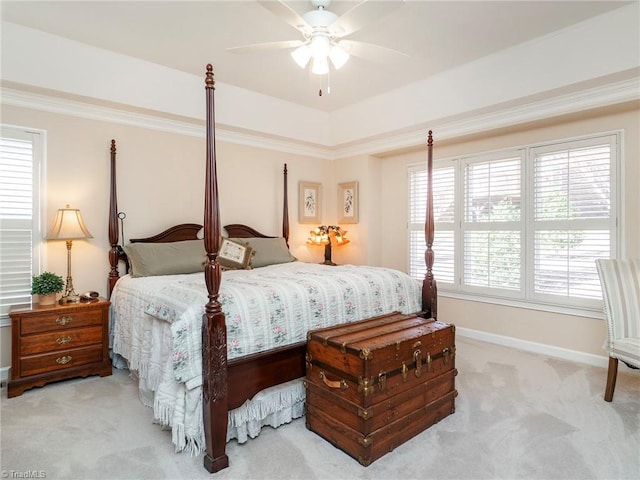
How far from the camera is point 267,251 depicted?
4.33 meters

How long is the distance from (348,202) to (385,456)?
375 cm

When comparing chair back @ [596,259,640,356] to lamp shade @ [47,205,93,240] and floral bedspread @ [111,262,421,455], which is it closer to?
floral bedspread @ [111,262,421,455]

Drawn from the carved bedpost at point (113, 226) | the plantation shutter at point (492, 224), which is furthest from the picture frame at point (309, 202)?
the carved bedpost at point (113, 226)

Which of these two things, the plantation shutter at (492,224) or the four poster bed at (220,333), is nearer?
the four poster bed at (220,333)

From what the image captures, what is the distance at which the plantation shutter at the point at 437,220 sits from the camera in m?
4.66

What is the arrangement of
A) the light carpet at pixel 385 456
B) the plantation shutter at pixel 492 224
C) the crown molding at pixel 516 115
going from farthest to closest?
the plantation shutter at pixel 492 224, the crown molding at pixel 516 115, the light carpet at pixel 385 456

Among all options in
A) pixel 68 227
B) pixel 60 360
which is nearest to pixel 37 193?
pixel 68 227

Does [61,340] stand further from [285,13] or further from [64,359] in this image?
[285,13]

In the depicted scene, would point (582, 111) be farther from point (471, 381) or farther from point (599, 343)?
point (471, 381)

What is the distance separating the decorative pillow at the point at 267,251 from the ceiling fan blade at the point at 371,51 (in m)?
2.22

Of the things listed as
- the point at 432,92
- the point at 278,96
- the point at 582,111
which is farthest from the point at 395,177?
the point at 582,111

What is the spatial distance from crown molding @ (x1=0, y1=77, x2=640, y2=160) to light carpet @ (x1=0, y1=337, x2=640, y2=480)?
236 centimetres

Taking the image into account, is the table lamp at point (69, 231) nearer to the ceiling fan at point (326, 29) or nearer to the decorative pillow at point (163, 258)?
the decorative pillow at point (163, 258)

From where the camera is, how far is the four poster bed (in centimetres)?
204
